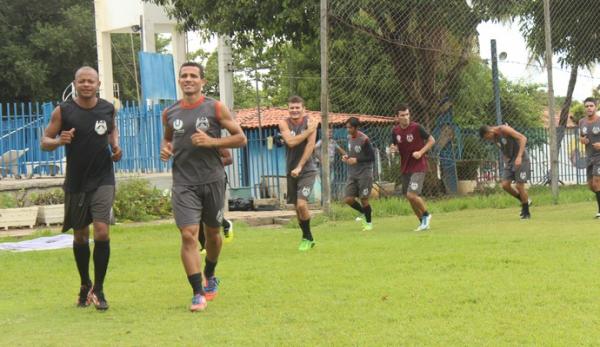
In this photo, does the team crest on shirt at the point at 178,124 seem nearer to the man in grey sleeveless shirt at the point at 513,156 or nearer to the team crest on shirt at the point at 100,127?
the team crest on shirt at the point at 100,127

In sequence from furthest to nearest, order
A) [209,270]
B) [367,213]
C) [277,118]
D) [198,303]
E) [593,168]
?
[277,118] < [367,213] < [593,168] < [209,270] < [198,303]

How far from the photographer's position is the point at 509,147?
51.5ft

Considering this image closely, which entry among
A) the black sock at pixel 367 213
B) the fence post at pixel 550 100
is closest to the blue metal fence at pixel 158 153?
the fence post at pixel 550 100

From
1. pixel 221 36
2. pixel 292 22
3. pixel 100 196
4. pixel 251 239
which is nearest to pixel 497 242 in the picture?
pixel 251 239

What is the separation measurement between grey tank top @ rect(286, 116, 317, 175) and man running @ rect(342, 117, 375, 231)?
9.80 feet

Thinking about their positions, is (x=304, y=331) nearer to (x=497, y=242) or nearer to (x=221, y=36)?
(x=497, y=242)

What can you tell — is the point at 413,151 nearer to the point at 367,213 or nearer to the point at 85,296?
the point at 367,213

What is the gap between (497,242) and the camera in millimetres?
11367

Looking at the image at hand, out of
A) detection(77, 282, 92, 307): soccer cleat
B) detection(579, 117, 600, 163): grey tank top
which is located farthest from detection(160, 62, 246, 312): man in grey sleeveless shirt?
detection(579, 117, 600, 163): grey tank top

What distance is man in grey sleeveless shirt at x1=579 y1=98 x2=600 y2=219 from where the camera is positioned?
48.7 feet

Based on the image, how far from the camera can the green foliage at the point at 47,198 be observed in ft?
59.1

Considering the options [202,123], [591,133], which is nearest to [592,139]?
[591,133]

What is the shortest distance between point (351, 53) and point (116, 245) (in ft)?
24.0

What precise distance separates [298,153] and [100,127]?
174 inches
